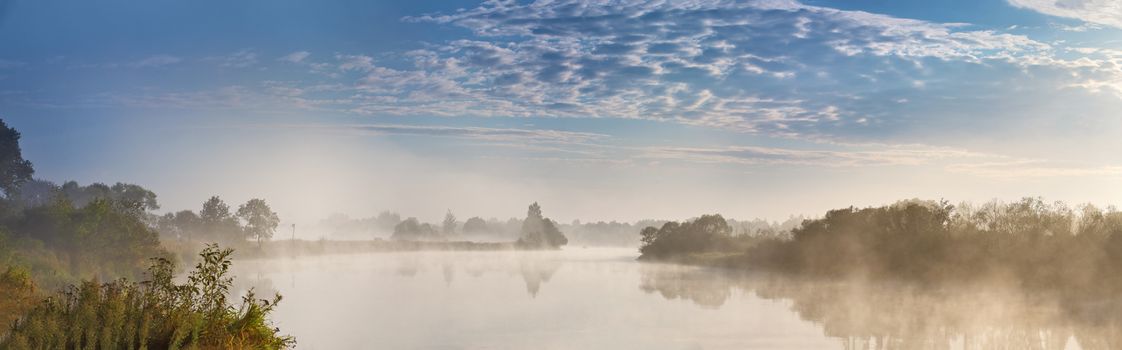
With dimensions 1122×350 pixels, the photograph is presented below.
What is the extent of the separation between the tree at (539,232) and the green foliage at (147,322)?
141m

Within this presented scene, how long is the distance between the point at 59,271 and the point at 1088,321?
165 ft

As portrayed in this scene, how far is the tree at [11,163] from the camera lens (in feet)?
248

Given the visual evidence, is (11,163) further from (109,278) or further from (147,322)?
(147,322)

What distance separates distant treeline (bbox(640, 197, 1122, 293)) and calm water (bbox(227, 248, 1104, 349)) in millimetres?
3768

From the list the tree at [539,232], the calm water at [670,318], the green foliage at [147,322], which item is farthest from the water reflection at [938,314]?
the tree at [539,232]

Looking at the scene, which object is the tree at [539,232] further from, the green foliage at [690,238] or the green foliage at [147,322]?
the green foliage at [147,322]

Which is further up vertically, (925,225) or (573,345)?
(925,225)

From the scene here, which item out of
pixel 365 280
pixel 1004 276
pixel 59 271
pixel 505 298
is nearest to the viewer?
pixel 505 298

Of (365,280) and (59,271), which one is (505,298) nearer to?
(365,280)

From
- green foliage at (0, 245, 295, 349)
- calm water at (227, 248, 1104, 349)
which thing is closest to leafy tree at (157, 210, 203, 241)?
calm water at (227, 248, 1104, 349)

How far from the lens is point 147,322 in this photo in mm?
9297

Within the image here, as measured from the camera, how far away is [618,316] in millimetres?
26781

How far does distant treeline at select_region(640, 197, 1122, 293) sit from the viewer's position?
37.1 m

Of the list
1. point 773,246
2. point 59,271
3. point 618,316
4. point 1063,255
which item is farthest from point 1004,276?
point 59,271
